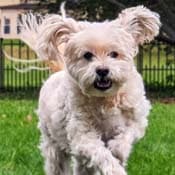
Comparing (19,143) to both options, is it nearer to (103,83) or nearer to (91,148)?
(91,148)

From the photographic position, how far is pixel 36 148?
8.93m

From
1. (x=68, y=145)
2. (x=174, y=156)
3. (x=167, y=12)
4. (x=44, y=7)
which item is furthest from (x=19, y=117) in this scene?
(x=44, y=7)

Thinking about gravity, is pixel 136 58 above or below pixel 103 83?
below

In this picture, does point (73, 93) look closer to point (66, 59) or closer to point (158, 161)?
point (66, 59)

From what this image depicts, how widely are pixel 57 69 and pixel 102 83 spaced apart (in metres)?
1.94

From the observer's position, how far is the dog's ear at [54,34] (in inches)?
251

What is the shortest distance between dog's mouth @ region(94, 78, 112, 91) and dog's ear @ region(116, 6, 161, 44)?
591 mm

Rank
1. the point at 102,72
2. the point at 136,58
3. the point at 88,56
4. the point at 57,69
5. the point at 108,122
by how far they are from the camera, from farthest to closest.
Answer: the point at 136,58
the point at 57,69
the point at 108,122
the point at 88,56
the point at 102,72

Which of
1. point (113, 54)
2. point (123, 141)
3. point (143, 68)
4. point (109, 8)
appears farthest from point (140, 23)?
point (143, 68)

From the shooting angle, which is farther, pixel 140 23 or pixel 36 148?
pixel 36 148

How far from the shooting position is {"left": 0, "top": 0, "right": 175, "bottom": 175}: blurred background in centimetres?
822

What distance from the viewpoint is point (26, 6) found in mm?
23656

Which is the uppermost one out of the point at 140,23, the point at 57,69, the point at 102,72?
the point at 140,23

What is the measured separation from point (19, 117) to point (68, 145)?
5003mm
